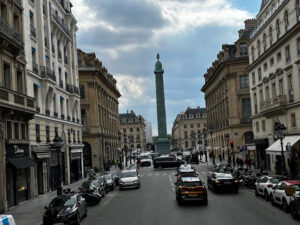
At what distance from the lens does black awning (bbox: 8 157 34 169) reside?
2542 cm

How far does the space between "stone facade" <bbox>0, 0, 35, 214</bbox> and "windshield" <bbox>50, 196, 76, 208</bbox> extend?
6653 millimetres

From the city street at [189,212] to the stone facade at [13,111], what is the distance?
6.31m

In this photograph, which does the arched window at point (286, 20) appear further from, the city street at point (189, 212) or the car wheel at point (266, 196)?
the car wheel at point (266, 196)

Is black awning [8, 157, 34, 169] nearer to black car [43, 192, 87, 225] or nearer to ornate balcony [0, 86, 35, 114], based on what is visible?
ornate balcony [0, 86, 35, 114]

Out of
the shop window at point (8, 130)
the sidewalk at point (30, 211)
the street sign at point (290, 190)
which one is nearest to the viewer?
the street sign at point (290, 190)

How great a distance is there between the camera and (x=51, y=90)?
36281 millimetres

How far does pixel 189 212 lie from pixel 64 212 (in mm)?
6292

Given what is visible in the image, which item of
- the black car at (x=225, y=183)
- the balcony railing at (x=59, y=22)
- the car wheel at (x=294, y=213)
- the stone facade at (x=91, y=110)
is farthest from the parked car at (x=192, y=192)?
the stone facade at (x=91, y=110)

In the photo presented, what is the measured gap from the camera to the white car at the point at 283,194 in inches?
716

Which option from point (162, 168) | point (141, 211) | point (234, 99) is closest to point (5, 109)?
point (141, 211)

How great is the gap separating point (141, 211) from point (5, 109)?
430 inches

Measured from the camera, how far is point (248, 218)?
17.2 meters

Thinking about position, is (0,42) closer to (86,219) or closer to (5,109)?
(5,109)

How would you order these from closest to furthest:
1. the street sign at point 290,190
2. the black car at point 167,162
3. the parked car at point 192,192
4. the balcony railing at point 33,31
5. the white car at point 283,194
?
the street sign at point 290,190, the white car at point 283,194, the parked car at point 192,192, the balcony railing at point 33,31, the black car at point 167,162
